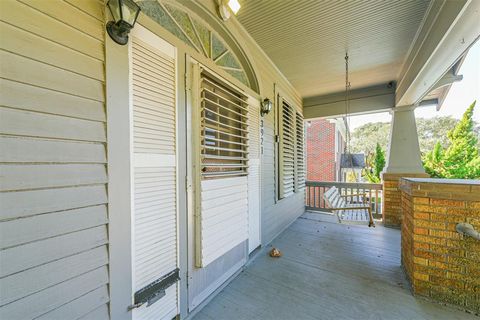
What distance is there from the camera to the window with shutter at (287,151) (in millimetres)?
3994

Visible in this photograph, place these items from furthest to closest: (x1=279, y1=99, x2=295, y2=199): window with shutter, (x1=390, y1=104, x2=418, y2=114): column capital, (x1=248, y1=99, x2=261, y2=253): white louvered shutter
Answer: (x1=390, y1=104, x2=418, y2=114): column capital, (x1=279, y1=99, x2=295, y2=199): window with shutter, (x1=248, y1=99, x2=261, y2=253): white louvered shutter

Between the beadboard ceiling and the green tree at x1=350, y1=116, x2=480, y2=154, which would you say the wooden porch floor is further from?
the green tree at x1=350, y1=116, x2=480, y2=154

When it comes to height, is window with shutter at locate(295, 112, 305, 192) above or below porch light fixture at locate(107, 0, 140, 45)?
below

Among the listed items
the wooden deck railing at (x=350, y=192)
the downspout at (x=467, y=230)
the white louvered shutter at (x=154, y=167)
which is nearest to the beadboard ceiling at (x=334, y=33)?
the white louvered shutter at (x=154, y=167)

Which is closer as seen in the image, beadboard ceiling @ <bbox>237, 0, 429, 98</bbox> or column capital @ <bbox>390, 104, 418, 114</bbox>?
beadboard ceiling @ <bbox>237, 0, 429, 98</bbox>

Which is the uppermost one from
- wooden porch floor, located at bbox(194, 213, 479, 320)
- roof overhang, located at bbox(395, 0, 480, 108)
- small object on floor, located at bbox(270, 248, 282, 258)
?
roof overhang, located at bbox(395, 0, 480, 108)

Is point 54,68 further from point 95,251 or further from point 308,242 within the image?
point 308,242

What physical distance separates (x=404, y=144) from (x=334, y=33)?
316 cm

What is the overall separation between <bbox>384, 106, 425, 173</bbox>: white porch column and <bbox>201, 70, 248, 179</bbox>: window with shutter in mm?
3805

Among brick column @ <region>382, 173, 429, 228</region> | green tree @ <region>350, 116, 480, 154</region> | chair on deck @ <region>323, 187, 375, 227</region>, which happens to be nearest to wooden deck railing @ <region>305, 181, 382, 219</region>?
brick column @ <region>382, 173, 429, 228</region>

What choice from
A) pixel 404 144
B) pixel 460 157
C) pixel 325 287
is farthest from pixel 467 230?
pixel 460 157

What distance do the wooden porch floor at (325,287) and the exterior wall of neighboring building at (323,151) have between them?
8436mm

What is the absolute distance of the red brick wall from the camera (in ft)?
38.1

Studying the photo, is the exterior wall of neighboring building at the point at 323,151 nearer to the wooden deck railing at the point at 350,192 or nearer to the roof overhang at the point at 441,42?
the wooden deck railing at the point at 350,192
